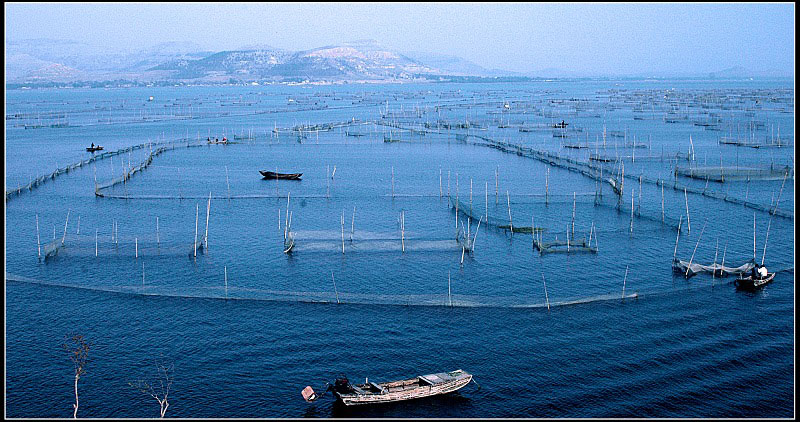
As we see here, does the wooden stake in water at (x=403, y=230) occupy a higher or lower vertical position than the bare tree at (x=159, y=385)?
higher

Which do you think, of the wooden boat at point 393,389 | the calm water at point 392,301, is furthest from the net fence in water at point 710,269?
the wooden boat at point 393,389

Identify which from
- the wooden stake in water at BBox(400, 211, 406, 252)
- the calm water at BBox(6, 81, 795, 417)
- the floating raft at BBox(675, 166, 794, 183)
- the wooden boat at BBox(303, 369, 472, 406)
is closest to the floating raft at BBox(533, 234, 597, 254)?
the calm water at BBox(6, 81, 795, 417)

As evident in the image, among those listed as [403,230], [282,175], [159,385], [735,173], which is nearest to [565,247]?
[403,230]

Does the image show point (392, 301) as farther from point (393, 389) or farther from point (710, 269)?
point (710, 269)

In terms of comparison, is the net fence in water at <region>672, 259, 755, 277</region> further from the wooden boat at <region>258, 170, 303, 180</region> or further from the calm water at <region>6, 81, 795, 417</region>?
the wooden boat at <region>258, 170, 303, 180</region>

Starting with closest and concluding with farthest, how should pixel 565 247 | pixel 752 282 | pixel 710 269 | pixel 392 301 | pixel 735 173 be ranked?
pixel 392 301, pixel 752 282, pixel 710 269, pixel 565 247, pixel 735 173

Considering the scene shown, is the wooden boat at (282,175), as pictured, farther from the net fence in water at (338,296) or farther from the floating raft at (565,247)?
the net fence in water at (338,296)
